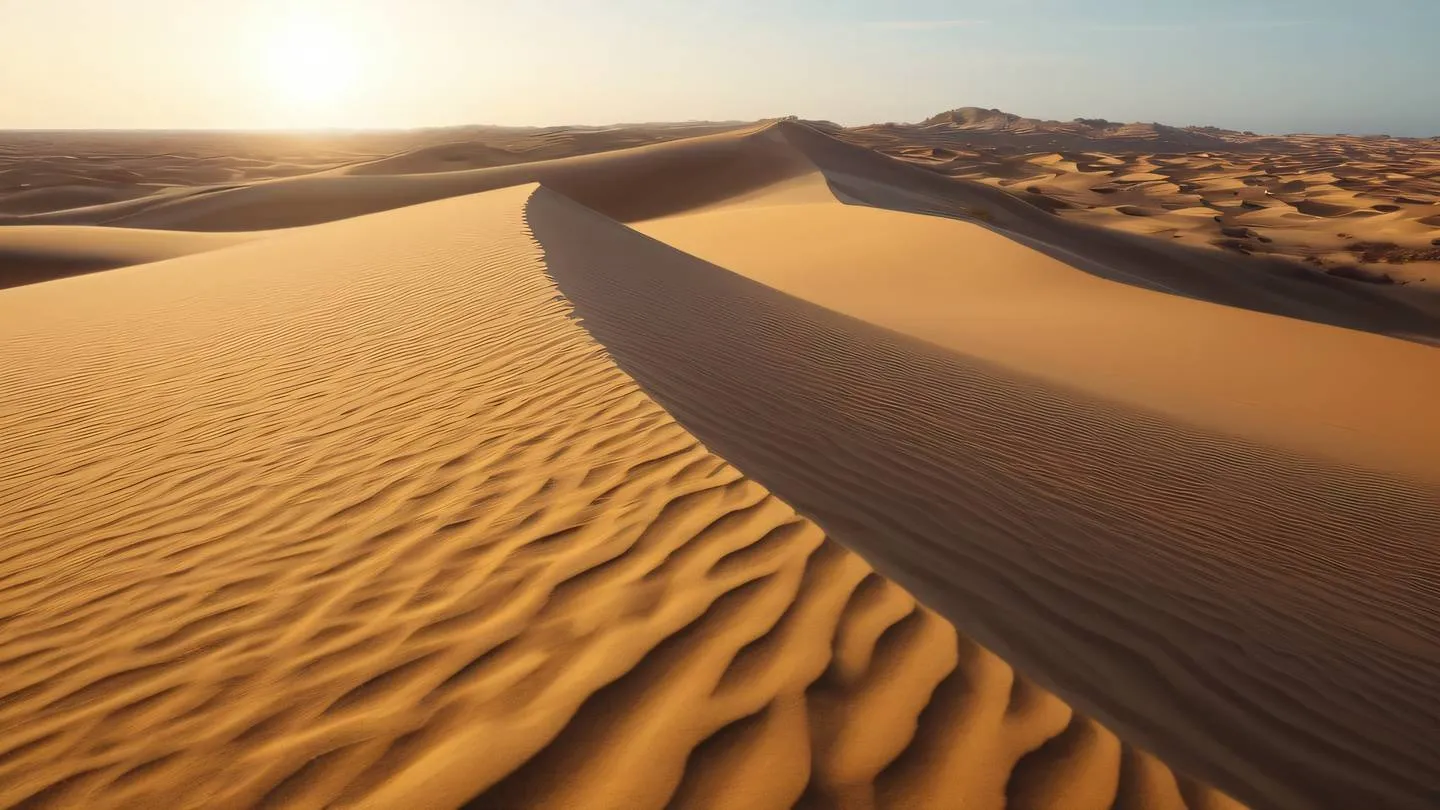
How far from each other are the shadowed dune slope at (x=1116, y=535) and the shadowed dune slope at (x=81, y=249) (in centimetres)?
1713

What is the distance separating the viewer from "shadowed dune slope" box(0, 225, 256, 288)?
63.6 feet

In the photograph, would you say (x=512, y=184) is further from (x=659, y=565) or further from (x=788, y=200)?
(x=659, y=565)

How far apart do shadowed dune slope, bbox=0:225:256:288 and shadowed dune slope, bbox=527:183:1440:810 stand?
17135 mm

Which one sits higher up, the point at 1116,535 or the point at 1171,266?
the point at 1116,535

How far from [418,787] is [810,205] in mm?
22425

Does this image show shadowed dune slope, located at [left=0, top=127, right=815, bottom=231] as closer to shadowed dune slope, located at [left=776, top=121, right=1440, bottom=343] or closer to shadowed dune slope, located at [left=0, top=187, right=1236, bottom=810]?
shadowed dune slope, located at [left=776, top=121, right=1440, bottom=343]

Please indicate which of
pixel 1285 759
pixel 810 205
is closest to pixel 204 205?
pixel 810 205

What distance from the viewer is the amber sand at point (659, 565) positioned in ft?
7.04

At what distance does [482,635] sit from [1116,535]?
3.28 metres

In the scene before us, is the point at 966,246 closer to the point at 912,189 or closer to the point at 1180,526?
the point at 1180,526

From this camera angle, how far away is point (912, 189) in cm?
3819

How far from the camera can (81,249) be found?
20.5 m

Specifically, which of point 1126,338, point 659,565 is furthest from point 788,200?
point 659,565

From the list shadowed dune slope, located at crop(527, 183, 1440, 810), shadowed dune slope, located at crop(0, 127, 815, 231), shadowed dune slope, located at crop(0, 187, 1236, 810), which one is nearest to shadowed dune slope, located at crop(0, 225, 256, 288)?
shadowed dune slope, located at crop(0, 127, 815, 231)
